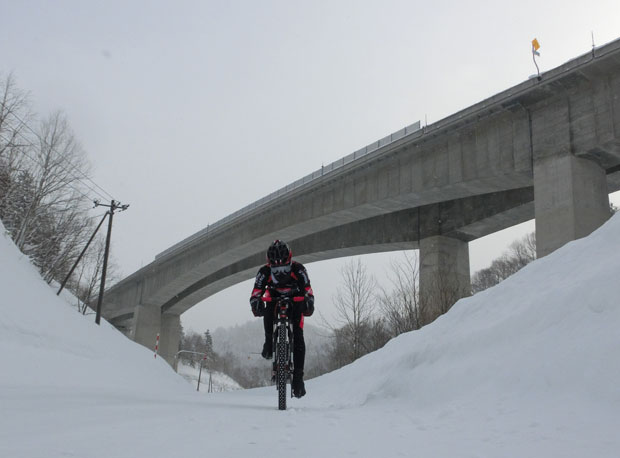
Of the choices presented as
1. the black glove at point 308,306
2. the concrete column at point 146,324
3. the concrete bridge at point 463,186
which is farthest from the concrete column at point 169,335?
the black glove at point 308,306

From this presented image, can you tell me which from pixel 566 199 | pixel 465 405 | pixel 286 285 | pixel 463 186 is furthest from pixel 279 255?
pixel 463 186

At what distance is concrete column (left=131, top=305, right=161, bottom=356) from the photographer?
137 ft

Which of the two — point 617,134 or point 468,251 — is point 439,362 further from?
point 468,251

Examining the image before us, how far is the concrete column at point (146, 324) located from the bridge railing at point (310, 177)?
1002 cm

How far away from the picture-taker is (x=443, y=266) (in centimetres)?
2164

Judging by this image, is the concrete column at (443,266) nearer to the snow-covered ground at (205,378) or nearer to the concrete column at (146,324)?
the concrete column at (146,324)

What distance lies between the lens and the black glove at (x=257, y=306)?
6027mm

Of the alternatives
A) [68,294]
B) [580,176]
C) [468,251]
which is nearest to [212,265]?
[68,294]

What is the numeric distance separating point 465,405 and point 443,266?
713 inches

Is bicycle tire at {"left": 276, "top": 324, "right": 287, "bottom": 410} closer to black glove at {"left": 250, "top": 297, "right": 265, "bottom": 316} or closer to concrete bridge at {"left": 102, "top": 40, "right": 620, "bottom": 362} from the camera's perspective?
black glove at {"left": 250, "top": 297, "right": 265, "bottom": 316}

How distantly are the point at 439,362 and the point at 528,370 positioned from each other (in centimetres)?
162

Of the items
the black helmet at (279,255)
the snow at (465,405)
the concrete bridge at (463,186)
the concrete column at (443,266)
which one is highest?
the concrete bridge at (463,186)

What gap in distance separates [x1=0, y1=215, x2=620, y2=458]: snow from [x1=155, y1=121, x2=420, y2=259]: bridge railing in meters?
14.2

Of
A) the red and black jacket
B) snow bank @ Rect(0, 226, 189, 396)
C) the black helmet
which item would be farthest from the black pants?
snow bank @ Rect(0, 226, 189, 396)
